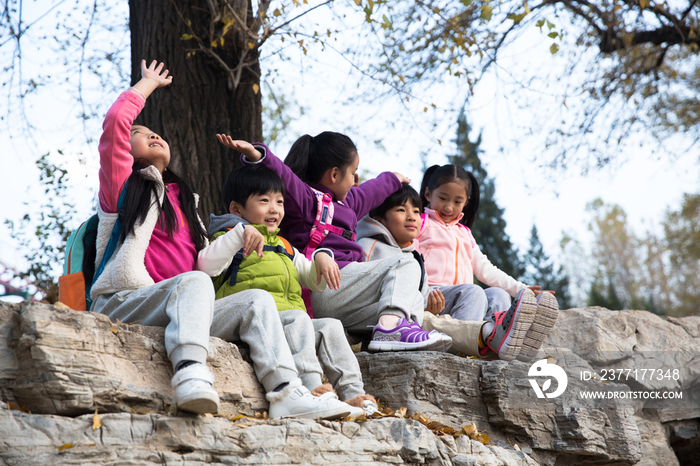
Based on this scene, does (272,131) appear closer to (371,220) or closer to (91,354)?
(371,220)

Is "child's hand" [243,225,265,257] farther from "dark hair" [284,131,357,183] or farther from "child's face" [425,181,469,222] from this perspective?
"child's face" [425,181,469,222]

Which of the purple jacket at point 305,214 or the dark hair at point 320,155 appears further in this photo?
the dark hair at point 320,155

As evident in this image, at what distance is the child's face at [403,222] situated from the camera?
422 cm

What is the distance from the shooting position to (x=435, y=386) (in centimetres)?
333

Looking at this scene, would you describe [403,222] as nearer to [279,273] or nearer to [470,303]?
[470,303]

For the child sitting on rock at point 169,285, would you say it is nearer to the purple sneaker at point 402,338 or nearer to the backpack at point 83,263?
the backpack at point 83,263

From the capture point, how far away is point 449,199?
183 inches

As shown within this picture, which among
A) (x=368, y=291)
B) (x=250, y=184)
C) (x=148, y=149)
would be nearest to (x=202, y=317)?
(x=250, y=184)

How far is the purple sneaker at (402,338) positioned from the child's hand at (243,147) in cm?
118

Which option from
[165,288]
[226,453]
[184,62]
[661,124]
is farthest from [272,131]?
[226,453]

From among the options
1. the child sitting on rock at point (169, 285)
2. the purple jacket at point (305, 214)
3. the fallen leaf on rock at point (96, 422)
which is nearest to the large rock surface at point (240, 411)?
the fallen leaf on rock at point (96, 422)

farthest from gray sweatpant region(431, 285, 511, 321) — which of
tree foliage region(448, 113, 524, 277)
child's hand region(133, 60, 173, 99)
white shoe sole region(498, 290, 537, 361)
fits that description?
tree foliage region(448, 113, 524, 277)

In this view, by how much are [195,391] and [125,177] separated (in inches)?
49.3

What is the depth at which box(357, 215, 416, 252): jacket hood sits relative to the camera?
4164 millimetres
